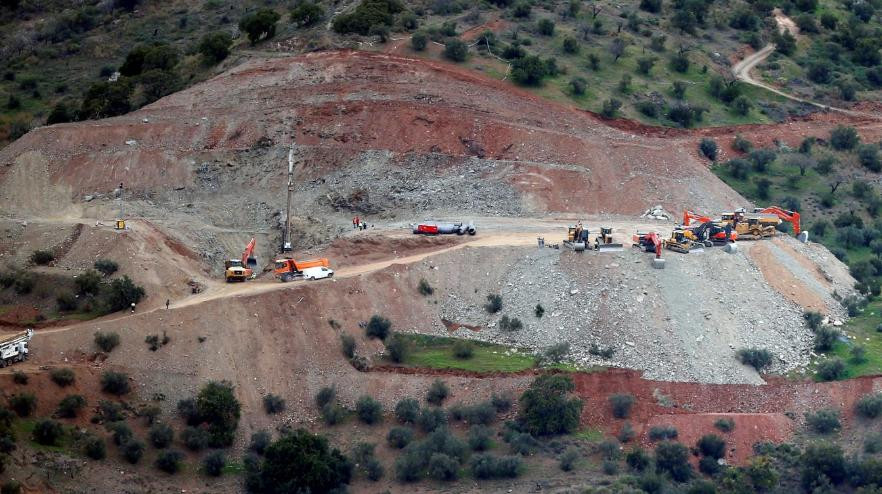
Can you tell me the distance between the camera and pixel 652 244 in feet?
240

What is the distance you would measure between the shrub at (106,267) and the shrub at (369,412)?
14132 mm

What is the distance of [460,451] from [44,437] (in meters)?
16.6

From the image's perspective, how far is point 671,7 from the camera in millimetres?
110500

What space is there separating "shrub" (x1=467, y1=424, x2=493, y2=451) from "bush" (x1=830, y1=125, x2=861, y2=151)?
1579 inches

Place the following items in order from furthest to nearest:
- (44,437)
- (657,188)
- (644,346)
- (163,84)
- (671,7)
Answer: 1. (671,7)
2. (163,84)
3. (657,188)
4. (644,346)
5. (44,437)

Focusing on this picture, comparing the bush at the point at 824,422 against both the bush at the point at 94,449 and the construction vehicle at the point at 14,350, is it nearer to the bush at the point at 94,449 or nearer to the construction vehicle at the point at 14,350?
the bush at the point at 94,449

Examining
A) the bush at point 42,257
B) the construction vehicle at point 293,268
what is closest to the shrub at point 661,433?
the construction vehicle at point 293,268

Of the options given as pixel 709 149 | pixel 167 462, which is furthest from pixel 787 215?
pixel 167 462

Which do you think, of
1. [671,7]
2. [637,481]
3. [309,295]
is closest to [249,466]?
[309,295]

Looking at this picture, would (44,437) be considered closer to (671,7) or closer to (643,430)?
(643,430)

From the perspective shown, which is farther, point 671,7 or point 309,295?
point 671,7

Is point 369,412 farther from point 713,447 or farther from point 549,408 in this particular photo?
point 713,447

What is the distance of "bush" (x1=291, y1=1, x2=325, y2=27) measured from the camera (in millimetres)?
97812

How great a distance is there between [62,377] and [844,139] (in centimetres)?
5278
